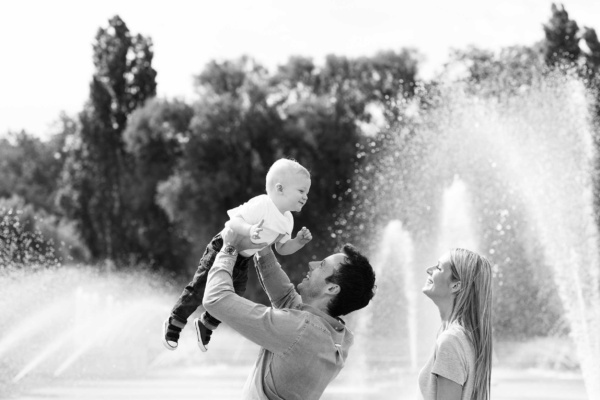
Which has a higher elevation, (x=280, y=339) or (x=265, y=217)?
(x=265, y=217)

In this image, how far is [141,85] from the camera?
1767 inches

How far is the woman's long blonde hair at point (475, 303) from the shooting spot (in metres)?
→ 4.42

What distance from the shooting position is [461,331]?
441 cm

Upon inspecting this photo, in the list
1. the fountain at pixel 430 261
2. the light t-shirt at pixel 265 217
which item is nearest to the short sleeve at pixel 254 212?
the light t-shirt at pixel 265 217

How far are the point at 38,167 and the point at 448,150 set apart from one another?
4203 centimetres

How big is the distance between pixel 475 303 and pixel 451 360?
11.0 inches

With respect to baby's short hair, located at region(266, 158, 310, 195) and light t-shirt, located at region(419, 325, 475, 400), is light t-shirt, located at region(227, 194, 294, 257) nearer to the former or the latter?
baby's short hair, located at region(266, 158, 310, 195)

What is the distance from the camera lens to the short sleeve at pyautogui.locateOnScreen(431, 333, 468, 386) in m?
4.30

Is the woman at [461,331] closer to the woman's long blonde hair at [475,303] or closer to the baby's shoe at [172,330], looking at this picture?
the woman's long blonde hair at [475,303]

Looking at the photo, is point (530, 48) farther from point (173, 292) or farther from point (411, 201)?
point (173, 292)

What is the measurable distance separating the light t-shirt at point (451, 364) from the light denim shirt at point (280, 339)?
35 centimetres

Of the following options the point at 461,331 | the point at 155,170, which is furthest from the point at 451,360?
the point at 155,170

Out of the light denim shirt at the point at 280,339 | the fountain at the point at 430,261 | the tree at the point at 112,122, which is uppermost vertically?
the tree at the point at 112,122

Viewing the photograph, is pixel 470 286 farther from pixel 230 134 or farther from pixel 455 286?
pixel 230 134
